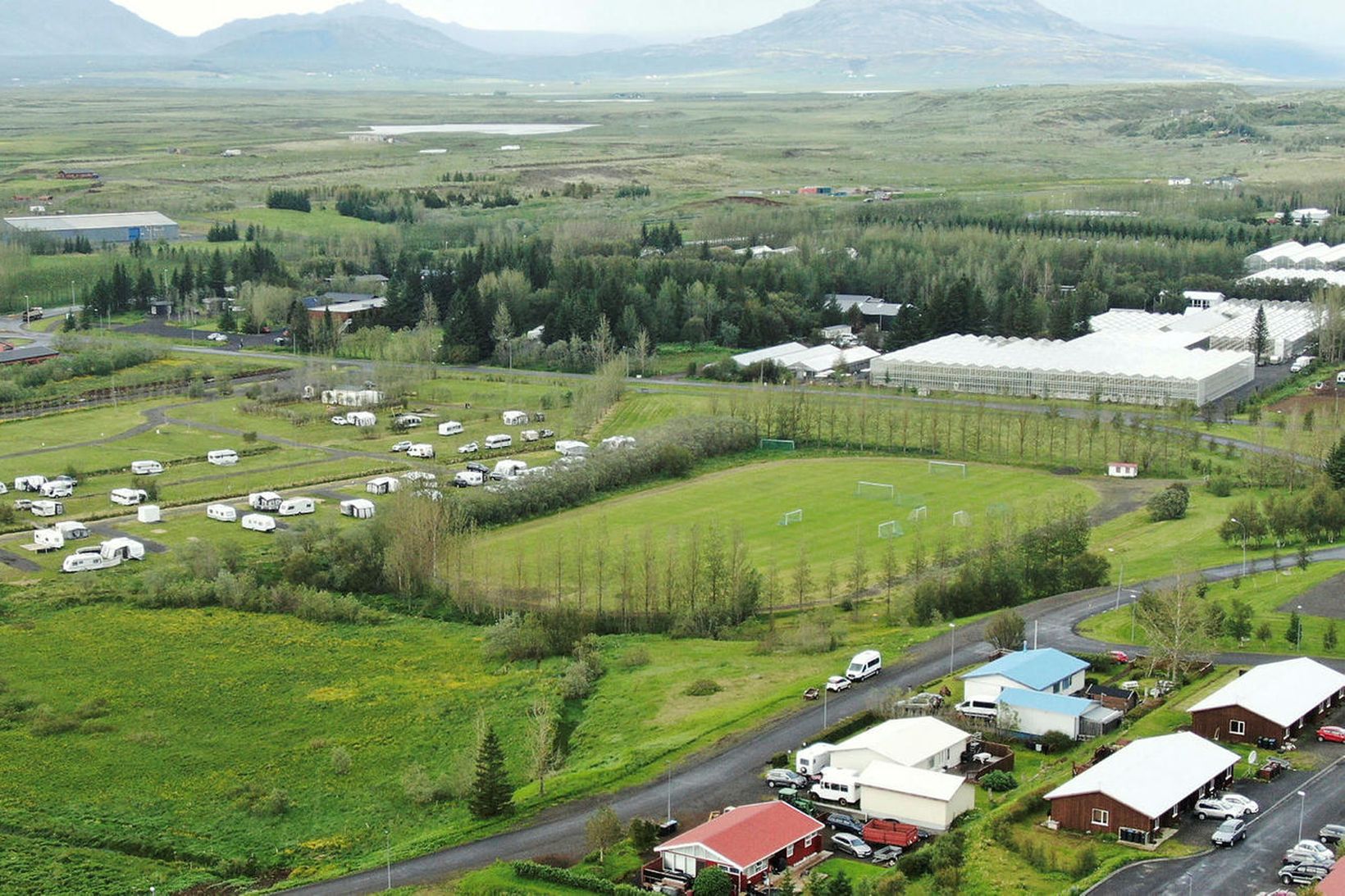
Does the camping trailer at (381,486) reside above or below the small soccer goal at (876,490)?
above

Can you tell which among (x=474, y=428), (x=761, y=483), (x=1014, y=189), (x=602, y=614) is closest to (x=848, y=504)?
(x=761, y=483)

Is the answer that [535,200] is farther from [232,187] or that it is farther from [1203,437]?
[1203,437]

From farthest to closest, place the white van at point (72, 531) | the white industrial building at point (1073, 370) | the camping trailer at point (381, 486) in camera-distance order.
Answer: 1. the white industrial building at point (1073, 370)
2. the camping trailer at point (381, 486)
3. the white van at point (72, 531)

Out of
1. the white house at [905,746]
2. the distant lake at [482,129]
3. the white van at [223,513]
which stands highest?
the distant lake at [482,129]

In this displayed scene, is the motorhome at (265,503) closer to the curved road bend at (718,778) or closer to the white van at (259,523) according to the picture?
the white van at (259,523)

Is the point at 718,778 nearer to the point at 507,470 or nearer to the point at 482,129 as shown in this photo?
the point at 507,470

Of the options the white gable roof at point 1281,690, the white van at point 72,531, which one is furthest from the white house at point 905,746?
the white van at point 72,531

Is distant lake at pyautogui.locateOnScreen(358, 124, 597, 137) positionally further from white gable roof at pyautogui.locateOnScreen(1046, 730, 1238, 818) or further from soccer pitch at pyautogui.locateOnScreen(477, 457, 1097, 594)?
white gable roof at pyautogui.locateOnScreen(1046, 730, 1238, 818)
